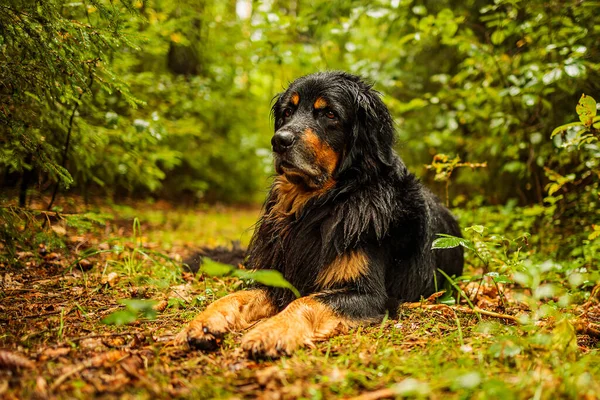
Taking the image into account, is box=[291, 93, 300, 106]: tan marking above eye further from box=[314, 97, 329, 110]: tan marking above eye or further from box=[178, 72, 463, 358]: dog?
box=[314, 97, 329, 110]: tan marking above eye

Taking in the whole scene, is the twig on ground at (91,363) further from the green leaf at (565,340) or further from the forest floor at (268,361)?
the green leaf at (565,340)

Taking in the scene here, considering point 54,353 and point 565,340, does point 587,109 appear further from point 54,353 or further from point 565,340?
point 54,353

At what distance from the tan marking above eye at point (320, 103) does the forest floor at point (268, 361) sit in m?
1.76

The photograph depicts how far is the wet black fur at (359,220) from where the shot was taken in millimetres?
3275

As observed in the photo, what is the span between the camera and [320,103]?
11.7ft

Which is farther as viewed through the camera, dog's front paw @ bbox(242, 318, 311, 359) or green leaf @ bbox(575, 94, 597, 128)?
green leaf @ bbox(575, 94, 597, 128)

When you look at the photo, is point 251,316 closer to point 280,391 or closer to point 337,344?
point 337,344

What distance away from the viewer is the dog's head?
3.32 meters

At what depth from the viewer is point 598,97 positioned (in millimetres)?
4254

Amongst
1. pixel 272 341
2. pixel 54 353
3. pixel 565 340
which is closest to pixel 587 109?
pixel 565 340

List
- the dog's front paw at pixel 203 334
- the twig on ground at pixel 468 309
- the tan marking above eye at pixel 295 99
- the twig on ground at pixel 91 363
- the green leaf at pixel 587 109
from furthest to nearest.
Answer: the tan marking above eye at pixel 295 99, the green leaf at pixel 587 109, the twig on ground at pixel 468 309, the dog's front paw at pixel 203 334, the twig on ground at pixel 91 363

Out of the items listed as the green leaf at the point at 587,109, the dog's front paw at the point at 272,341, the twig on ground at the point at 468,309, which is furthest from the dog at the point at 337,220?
the green leaf at the point at 587,109

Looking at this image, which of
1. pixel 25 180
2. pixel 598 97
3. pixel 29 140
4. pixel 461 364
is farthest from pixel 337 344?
pixel 598 97

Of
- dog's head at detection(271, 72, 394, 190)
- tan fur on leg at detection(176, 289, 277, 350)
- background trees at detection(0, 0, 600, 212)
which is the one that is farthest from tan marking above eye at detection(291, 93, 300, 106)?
tan fur on leg at detection(176, 289, 277, 350)
